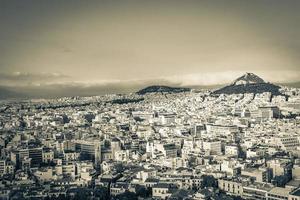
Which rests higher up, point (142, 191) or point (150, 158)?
point (150, 158)

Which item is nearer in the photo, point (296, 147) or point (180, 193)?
point (180, 193)

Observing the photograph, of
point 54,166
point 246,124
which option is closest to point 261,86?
point 246,124

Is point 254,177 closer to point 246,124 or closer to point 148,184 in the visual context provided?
point 148,184

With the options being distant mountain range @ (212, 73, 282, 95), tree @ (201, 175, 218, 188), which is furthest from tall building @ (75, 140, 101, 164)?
distant mountain range @ (212, 73, 282, 95)

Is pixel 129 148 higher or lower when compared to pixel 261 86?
lower

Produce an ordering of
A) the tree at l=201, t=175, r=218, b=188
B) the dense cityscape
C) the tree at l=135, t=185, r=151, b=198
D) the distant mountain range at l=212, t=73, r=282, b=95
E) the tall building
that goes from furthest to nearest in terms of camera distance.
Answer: the distant mountain range at l=212, t=73, r=282, b=95 < the tall building < the tree at l=201, t=175, r=218, b=188 < the dense cityscape < the tree at l=135, t=185, r=151, b=198

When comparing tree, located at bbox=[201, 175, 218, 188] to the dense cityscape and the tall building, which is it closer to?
the dense cityscape

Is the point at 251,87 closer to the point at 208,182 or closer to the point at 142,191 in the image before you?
the point at 208,182

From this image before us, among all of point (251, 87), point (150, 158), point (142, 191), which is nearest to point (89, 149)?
point (150, 158)
